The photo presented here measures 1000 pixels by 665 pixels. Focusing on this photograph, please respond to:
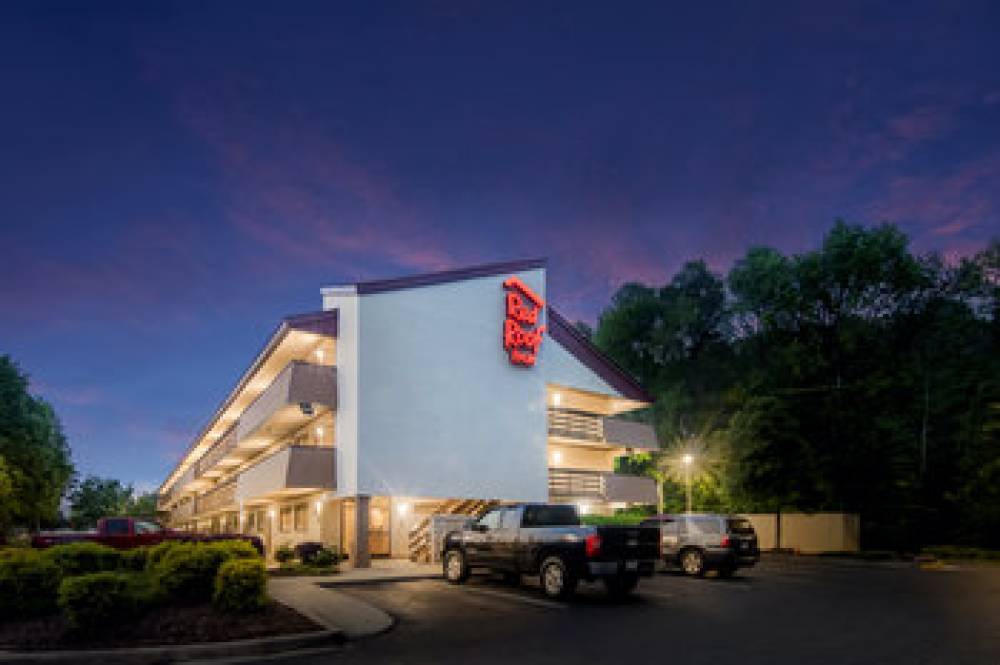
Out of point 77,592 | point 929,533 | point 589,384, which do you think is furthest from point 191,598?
point 929,533

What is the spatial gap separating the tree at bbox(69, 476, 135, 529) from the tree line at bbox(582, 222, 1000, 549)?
95.7 metres

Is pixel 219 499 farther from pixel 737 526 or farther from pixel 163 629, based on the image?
pixel 163 629

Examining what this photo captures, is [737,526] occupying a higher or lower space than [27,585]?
lower

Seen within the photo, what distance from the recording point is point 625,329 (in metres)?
72.2

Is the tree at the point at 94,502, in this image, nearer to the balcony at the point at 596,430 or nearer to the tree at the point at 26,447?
the tree at the point at 26,447

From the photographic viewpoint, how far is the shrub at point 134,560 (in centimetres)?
1477

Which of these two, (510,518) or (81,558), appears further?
(510,518)

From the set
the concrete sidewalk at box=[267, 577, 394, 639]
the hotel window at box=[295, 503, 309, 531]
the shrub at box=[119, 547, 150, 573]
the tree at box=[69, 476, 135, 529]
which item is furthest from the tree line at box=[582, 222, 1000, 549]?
the tree at box=[69, 476, 135, 529]

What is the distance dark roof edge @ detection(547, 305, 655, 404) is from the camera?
39.2 m

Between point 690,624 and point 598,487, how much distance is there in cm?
2651

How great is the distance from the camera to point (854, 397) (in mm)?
48469

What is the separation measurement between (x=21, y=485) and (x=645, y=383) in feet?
153

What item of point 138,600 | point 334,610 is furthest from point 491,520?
point 138,600

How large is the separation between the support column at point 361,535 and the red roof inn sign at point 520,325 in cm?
960
